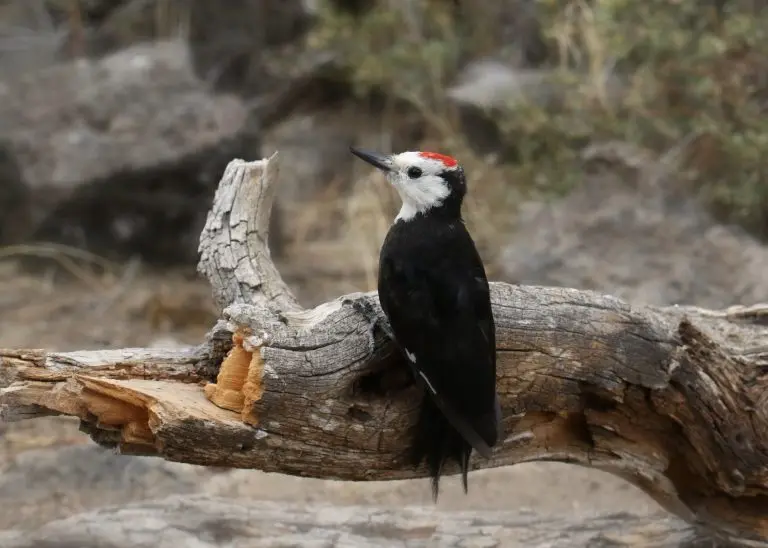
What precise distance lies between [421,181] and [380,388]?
576 mm

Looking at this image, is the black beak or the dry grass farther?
the dry grass

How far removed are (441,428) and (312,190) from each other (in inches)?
184

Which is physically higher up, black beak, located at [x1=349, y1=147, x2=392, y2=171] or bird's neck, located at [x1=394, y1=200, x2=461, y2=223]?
black beak, located at [x1=349, y1=147, x2=392, y2=171]

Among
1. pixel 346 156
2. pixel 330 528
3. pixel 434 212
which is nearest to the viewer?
pixel 434 212

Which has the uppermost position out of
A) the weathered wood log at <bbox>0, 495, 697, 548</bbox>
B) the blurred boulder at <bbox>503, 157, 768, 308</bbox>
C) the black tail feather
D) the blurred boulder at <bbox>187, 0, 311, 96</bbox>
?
the blurred boulder at <bbox>187, 0, 311, 96</bbox>

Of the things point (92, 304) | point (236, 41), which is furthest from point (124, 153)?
point (236, 41)

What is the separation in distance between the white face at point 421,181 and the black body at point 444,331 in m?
0.09

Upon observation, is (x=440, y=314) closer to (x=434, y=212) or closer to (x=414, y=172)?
(x=434, y=212)

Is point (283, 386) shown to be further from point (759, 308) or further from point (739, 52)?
point (739, 52)

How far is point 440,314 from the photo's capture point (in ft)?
7.41

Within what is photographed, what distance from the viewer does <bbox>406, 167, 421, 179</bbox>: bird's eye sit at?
251cm

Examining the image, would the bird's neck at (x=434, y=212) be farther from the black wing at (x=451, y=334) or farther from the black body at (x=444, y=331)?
the black wing at (x=451, y=334)

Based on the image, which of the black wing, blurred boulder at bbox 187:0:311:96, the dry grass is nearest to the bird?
the black wing

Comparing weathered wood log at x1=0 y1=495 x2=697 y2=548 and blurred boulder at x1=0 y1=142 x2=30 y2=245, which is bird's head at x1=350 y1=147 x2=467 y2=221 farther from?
blurred boulder at x1=0 y1=142 x2=30 y2=245
